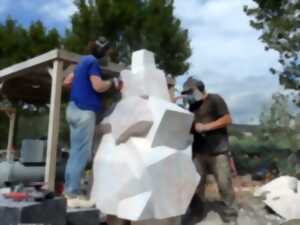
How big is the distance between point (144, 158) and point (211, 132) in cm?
128

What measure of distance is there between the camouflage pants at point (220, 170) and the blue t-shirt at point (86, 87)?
153 cm

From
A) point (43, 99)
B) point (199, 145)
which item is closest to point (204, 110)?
point (199, 145)

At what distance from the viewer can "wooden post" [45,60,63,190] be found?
15.5ft

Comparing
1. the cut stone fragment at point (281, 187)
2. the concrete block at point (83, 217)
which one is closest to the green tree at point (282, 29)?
the cut stone fragment at point (281, 187)

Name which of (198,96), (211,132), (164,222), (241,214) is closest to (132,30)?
(198,96)

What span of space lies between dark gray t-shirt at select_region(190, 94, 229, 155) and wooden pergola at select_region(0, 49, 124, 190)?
1181 mm

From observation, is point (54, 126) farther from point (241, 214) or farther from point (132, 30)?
point (132, 30)

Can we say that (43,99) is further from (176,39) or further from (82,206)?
(176,39)

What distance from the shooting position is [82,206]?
159 inches

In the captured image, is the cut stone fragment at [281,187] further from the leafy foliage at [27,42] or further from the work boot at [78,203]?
the leafy foliage at [27,42]

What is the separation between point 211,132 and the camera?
5117 mm

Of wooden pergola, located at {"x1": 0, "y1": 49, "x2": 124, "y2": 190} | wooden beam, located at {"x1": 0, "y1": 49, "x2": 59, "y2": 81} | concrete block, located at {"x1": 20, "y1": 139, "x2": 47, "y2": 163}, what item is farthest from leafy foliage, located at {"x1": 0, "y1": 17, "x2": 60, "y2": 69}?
concrete block, located at {"x1": 20, "y1": 139, "x2": 47, "y2": 163}

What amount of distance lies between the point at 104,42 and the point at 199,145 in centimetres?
169

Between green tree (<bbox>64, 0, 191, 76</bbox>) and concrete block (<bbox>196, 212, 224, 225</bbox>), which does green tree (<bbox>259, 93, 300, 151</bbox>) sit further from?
concrete block (<bbox>196, 212, 224, 225</bbox>)
